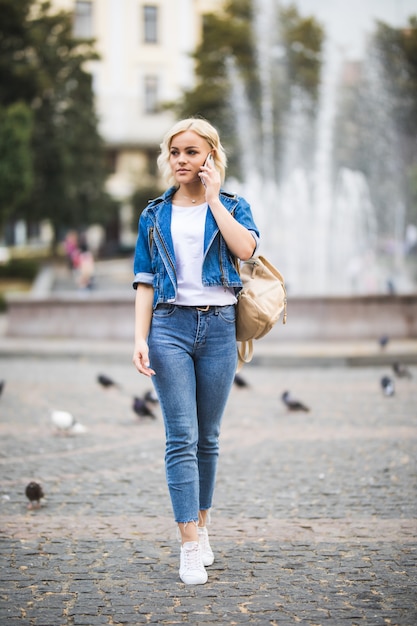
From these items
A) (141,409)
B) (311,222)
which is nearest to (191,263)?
(141,409)

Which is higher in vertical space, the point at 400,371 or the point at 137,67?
→ the point at 137,67

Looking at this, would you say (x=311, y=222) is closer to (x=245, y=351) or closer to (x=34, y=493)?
(x=34, y=493)

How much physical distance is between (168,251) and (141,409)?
199 inches

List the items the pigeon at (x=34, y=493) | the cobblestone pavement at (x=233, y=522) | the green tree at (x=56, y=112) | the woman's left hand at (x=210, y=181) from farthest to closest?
1. the green tree at (x=56, y=112)
2. the pigeon at (x=34, y=493)
3. the woman's left hand at (x=210, y=181)
4. the cobblestone pavement at (x=233, y=522)

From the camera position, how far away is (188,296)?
4.46 metres

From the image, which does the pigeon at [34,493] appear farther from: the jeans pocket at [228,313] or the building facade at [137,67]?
the building facade at [137,67]

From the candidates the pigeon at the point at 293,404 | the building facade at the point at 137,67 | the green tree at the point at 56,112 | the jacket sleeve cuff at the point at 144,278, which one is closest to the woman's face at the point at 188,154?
the jacket sleeve cuff at the point at 144,278

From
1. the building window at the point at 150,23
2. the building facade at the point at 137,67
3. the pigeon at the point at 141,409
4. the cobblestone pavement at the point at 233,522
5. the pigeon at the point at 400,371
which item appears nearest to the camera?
the cobblestone pavement at the point at 233,522

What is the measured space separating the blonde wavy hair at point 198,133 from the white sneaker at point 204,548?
64.6 inches

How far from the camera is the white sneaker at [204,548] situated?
4719 mm

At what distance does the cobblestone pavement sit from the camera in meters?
→ 4.16

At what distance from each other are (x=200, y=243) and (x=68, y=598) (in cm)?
164

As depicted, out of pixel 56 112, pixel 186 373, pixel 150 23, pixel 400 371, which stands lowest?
pixel 400 371

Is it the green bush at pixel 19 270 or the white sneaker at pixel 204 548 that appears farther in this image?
the green bush at pixel 19 270
